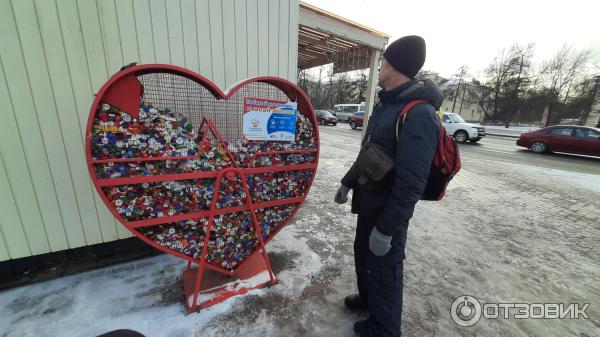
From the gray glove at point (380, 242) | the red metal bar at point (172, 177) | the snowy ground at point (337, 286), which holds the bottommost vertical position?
the snowy ground at point (337, 286)

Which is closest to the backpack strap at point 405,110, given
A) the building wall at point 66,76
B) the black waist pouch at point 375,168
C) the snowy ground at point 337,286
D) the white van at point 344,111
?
the black waist pouch at point 375,168

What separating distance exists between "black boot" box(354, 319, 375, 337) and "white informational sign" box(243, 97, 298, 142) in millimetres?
1472

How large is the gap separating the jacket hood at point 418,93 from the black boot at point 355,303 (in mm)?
1538

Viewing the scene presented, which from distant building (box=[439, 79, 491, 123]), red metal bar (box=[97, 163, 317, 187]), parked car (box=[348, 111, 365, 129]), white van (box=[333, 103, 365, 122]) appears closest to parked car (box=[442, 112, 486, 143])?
parked car (box=[348, 111, 365, 129])

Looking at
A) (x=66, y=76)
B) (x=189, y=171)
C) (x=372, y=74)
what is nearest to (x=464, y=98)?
(x=372, y=74)

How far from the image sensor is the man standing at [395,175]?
1.36 meters

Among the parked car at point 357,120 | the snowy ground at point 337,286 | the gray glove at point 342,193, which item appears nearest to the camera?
the snowy ground at point 337,286

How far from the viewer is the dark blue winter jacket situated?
1.35 m

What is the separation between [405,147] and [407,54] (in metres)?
0.58

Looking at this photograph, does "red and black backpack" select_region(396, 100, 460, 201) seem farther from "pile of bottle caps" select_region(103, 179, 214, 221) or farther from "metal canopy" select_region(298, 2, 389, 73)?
"metal canopy" select_region(298, 2, 389, 73)

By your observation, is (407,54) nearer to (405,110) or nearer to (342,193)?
(405,110)

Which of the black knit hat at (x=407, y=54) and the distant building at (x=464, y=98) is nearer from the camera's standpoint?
the black knit hat at (x=407, y=54)

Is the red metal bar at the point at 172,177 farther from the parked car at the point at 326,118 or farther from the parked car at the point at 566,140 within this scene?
the parked car at the point at 326,118

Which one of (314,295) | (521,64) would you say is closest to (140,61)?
(314,295)
